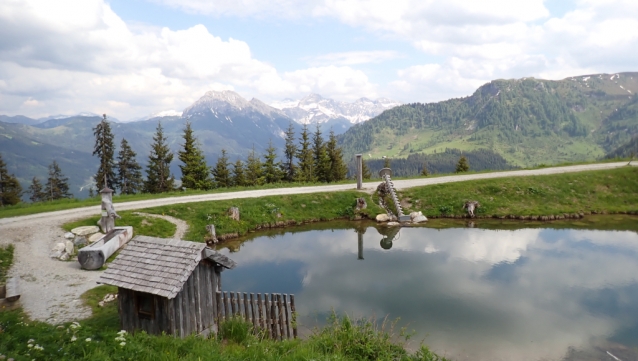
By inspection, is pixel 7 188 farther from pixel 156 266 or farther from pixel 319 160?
pixel 156 266

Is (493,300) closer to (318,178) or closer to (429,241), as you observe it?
(429,241)

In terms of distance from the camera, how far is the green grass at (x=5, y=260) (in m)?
19.7

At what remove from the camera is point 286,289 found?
68.8 ft

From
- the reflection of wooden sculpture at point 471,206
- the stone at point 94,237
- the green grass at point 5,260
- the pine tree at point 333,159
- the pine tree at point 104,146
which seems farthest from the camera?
the pine tree at point 333,159

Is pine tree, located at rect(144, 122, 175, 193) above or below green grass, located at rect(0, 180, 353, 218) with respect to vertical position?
above

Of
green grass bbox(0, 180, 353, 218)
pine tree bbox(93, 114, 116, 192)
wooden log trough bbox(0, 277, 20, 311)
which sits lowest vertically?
wooden log trough bbox(0, 277, 20, 311)

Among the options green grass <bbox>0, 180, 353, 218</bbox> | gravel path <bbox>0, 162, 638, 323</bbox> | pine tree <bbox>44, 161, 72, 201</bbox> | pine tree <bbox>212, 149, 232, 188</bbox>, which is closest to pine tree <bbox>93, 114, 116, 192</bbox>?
pine tree <bbox>212, 149, 232, 188</bbox>

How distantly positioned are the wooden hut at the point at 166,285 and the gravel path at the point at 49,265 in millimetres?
4166

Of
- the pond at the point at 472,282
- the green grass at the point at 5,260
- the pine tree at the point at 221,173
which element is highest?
the pine tree at the point at 221,173

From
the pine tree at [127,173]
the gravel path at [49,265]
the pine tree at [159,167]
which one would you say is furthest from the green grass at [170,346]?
the pine tree at [127,173]

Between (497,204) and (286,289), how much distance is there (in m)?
26.8

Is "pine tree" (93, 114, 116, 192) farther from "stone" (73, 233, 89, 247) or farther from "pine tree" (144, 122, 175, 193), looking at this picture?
"stone" (73, 233, 89, 247)

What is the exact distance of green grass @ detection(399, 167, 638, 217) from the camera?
36972 millimetres

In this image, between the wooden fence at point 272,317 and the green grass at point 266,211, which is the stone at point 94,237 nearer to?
the green grass at point 266,211
